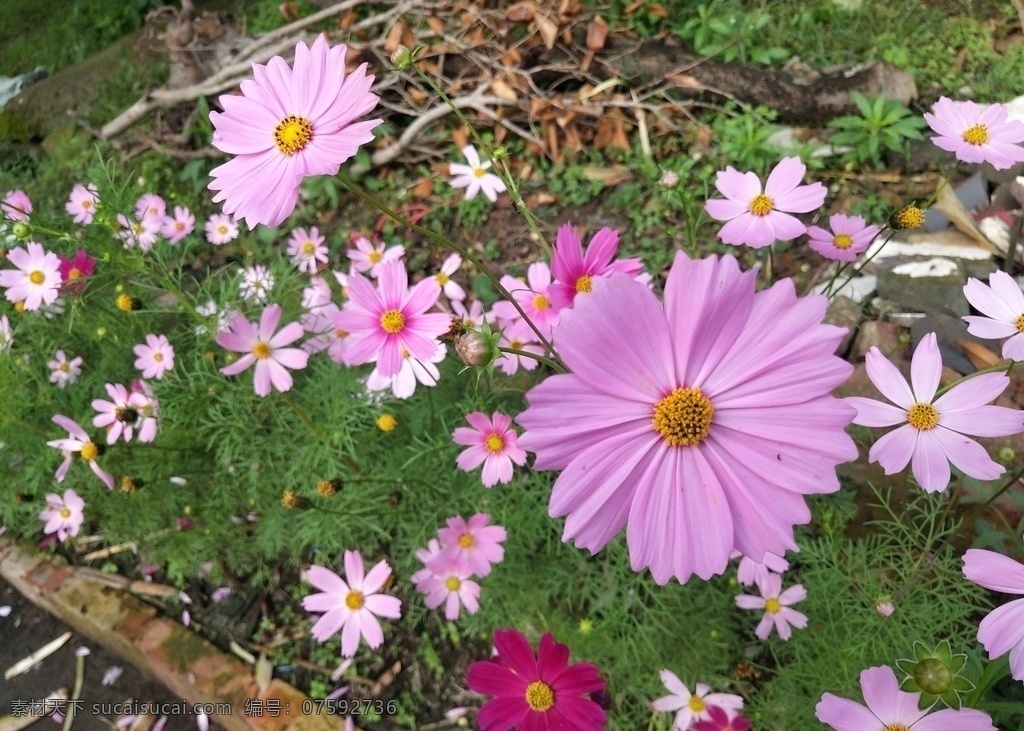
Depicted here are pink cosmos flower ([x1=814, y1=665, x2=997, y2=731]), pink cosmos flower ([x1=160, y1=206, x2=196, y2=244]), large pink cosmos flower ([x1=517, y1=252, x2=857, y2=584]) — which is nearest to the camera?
large pink cosmos flower ([x1=517, y1=252, x2=857, y2=584])

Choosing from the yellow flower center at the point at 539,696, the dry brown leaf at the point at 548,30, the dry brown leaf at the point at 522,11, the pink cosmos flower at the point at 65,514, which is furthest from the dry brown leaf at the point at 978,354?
the pink cosmos flower at the point at 65,514

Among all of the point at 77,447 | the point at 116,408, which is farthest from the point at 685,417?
the point at 77,447

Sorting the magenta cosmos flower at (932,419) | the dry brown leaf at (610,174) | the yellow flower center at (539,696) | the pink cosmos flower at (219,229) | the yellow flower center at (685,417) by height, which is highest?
the dry brown leaf at (610,174)

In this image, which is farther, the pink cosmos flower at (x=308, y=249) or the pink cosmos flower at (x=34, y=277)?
the pink cosmos flower at (x=308, y=249)

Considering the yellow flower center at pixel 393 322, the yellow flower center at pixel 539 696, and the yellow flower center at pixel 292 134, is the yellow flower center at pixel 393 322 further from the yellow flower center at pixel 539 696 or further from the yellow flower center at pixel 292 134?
the yellow flower center at pixel 539 696

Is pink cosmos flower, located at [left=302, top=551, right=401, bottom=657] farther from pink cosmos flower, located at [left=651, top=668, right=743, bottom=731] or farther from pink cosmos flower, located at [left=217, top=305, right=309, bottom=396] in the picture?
pink cosmos flower, located at [left=651, top=668, right=743, bottom=731]

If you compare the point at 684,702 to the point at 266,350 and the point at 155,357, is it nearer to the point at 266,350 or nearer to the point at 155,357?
the point at 266,350

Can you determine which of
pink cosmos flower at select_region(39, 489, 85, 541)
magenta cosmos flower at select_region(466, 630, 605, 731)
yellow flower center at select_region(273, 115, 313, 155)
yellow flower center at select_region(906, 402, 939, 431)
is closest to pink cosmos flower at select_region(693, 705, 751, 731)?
magenta cosmos flower at select_region(466, 630, 605, 731)
